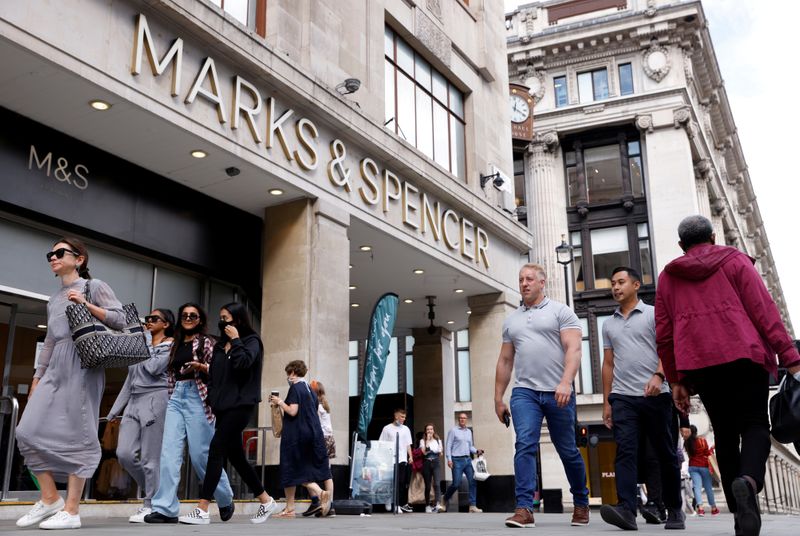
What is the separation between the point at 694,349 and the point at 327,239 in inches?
369

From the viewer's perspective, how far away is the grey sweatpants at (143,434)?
27.9ft

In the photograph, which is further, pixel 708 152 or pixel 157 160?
pixel 708 152

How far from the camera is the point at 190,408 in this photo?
8031 mm

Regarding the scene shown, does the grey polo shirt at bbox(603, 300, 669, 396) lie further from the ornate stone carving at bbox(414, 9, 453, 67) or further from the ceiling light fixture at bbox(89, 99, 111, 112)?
the ornate stone carving at bbox(414, 9, 453, 67)

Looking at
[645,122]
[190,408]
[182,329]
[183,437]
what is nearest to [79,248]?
[182,329]

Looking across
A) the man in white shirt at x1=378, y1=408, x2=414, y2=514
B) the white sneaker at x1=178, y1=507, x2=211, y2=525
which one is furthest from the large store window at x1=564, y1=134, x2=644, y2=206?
the white sneaker at x1=178, y1=507, x2=211, y2=525

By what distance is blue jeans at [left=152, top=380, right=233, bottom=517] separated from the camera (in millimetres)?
7719

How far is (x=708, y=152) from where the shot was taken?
46344 millimetres

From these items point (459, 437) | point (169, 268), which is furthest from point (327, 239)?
point (459, 437)

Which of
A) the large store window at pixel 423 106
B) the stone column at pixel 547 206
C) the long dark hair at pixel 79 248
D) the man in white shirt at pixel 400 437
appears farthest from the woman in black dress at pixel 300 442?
the stone column at pixel 547 206

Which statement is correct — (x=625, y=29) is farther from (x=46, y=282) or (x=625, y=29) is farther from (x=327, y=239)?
(x=46, y=282)

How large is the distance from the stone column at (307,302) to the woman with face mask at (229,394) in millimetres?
5342

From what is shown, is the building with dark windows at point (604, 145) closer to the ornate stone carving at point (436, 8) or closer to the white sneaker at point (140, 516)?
the ornate stone carving at point (436, 8)

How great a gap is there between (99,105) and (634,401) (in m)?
7.92
